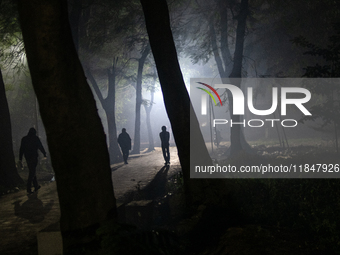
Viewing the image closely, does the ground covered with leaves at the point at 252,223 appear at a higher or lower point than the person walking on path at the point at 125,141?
lower

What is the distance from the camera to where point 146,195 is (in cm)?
906

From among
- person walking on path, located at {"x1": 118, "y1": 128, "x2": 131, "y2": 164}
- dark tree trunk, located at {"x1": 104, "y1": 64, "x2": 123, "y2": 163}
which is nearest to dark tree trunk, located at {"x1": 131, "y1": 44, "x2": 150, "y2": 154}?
dark tree trunk, located at {"x1": 104, "y1": 64, "x2": 123, "y2": 163}

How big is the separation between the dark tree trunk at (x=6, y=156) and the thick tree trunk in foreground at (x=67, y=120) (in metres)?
9.20

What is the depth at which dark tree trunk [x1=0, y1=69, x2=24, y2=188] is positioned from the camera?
11.9 m

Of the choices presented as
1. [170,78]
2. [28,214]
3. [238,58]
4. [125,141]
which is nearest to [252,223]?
[170,78]

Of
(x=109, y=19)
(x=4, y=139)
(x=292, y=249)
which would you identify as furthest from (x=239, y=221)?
(x=109, y=19)

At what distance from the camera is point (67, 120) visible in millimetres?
3834

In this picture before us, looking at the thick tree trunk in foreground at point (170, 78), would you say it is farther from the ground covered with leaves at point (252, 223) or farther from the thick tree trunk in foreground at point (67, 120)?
the thick tree trunk in foreground at point (67, 120)

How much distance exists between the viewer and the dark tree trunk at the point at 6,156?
11863 mm

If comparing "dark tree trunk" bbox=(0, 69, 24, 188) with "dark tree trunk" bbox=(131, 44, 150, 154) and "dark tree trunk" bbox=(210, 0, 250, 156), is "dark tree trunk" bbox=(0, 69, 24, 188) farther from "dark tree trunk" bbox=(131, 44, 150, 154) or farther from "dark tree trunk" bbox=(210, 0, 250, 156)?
"dark tree trunk" bbox=(131, 44, 150, 154)

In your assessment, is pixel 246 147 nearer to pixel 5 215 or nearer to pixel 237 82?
pixel 237 82

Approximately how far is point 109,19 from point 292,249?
15.4 m

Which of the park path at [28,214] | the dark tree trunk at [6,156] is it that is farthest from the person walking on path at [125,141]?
the dark tree trunk at [6,156]

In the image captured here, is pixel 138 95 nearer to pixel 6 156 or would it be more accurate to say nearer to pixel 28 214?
pixel 6 156
